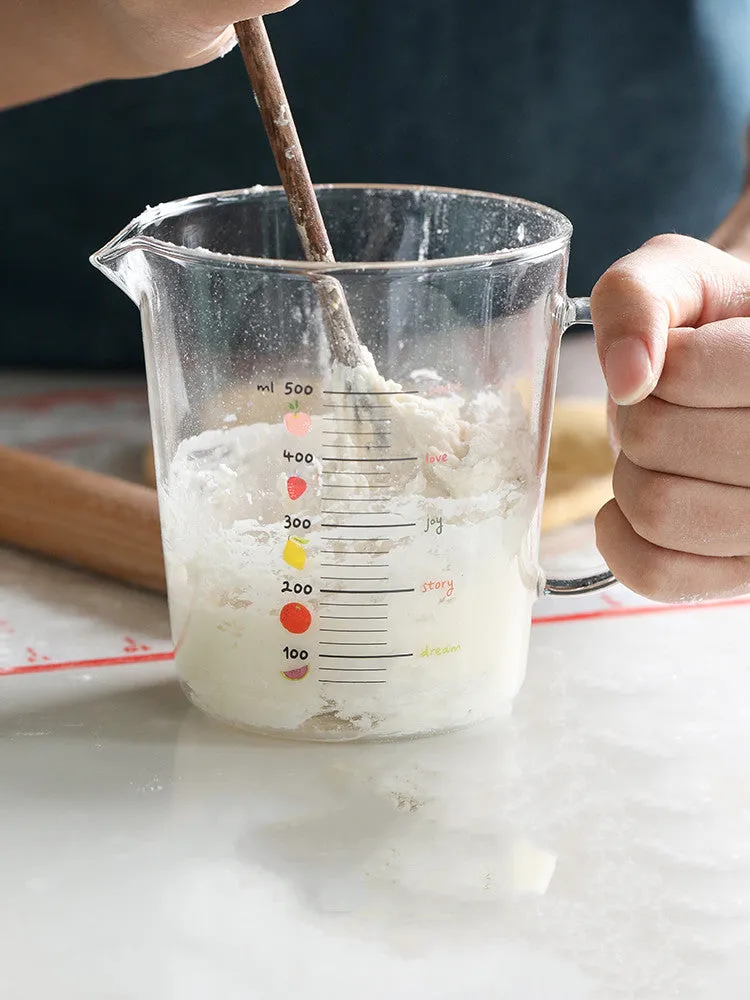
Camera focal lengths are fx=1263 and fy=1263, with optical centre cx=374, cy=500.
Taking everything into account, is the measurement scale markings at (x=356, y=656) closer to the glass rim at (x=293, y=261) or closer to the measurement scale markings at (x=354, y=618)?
the measurement scale markings at (x=354, y=618)

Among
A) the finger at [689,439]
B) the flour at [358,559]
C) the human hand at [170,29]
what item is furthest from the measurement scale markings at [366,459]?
the human hand at [170,29]

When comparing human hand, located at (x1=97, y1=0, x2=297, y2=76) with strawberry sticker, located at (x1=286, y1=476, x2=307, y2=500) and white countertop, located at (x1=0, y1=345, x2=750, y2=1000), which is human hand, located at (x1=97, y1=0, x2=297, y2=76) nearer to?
strawberry sticker, located at (x1=286, y1=476, x2=307, y2=500)

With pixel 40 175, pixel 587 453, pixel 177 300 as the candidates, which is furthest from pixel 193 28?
pixel 40 175

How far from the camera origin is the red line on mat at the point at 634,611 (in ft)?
Result: 2.58

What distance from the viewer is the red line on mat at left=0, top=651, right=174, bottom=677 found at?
0.70 m

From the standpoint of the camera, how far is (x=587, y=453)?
95 centimetres

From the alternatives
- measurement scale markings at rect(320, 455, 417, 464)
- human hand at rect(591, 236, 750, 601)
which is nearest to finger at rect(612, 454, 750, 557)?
human hand at rect(591, 236, 750, 601)

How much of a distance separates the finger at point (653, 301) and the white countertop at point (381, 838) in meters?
0.19

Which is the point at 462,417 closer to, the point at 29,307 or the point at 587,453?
the point at 587,453

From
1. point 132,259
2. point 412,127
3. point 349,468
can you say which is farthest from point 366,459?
point 412,127

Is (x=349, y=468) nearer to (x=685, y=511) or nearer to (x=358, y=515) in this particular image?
(x=358, y=515)

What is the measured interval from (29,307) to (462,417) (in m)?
0.74


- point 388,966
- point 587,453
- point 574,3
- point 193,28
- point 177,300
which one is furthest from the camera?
point 574,3

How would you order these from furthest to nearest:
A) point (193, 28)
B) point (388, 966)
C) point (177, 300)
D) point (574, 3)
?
point (574, 3)
point (193, 28)
point (177, 300)
point (388, 966)
